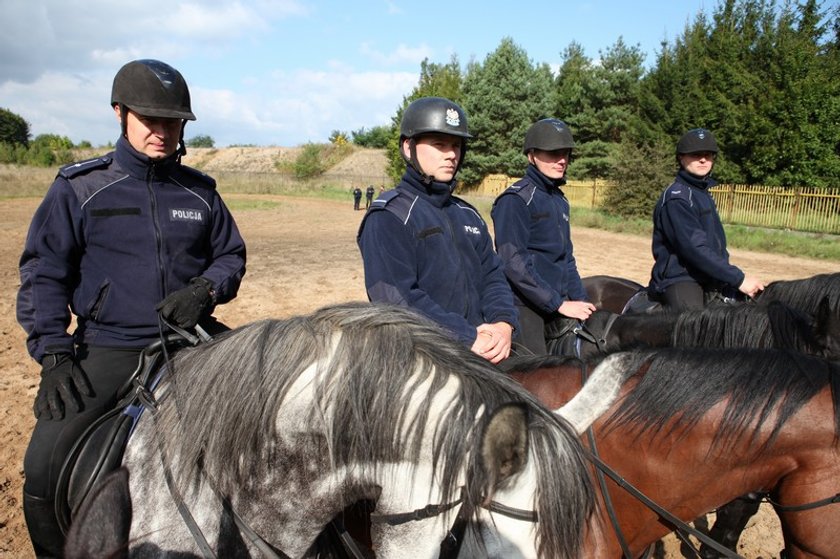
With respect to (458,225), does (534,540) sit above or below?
below

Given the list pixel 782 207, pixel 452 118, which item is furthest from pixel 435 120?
pixel 782 207

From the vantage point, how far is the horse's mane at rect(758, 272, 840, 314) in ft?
11.7

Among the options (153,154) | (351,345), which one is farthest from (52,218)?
(351,345)

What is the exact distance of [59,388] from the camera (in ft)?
6.80

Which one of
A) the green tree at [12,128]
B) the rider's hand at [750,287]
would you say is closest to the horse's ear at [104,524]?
the rider's hand at [750,287]

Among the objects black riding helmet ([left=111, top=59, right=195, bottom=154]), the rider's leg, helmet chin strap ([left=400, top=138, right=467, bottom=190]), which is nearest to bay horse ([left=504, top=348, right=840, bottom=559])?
helmet chin strap ([left=400, top=138, right=467, bottom=190])

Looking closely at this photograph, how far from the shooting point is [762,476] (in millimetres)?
1977

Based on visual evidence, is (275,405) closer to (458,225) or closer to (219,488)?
(219,488)

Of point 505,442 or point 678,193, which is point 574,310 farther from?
point 505,442

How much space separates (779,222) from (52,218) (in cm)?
2497

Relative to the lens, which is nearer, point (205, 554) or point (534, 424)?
point (534, 424)

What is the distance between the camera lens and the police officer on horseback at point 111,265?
213 cm

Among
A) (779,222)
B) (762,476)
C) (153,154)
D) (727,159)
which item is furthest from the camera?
(727,159)

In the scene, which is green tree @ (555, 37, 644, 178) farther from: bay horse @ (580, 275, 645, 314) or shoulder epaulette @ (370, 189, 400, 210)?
shoulder epaulette @ (370, 189, 400, 210)
